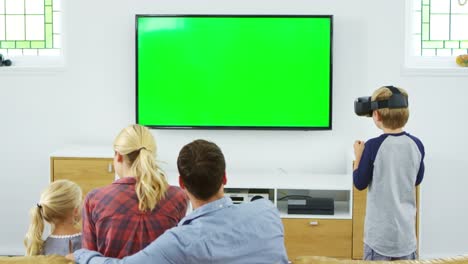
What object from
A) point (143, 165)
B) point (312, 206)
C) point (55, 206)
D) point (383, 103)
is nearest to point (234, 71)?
point (312, 206)

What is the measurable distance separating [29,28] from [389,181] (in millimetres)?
3612

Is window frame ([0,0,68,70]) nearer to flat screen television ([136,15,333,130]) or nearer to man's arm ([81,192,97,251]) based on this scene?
flat screen television ([136,15,333,130])

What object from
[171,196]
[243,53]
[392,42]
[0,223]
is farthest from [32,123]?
[171,196]

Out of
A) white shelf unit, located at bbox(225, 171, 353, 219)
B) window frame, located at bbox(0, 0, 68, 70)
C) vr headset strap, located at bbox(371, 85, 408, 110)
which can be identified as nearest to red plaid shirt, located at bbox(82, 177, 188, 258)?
vr headset strap, located at bbox(371, 85, 408, 110)

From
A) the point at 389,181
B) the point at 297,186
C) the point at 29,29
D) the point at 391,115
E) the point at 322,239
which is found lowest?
the point at 322,239

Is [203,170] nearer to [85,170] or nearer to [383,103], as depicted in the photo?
[383,103]

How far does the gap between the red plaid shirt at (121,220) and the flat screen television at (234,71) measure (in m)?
2.80

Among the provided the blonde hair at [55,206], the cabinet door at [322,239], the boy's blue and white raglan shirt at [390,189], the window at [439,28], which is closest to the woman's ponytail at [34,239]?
the blonde hair at [55,206]

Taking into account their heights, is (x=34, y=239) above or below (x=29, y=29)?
below

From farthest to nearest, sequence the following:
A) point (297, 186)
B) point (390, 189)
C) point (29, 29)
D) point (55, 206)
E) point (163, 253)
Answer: point (29, 29) → point (297, 186) → point (390, 189) → point (55, 206) → point (163, 253)

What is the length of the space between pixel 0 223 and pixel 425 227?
329 centimetres

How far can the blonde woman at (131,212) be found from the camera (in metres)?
2.62

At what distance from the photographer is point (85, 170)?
5.12 metres

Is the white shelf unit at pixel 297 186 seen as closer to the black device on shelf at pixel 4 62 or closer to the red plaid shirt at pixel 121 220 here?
the black device on shelf at pixel 4 62
